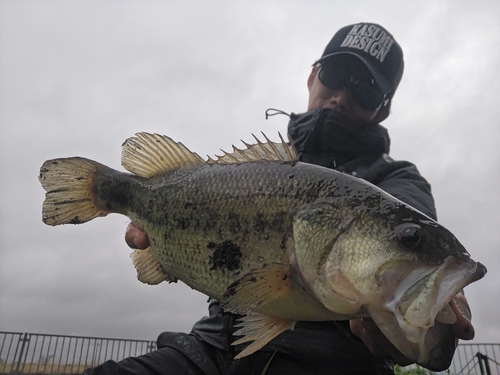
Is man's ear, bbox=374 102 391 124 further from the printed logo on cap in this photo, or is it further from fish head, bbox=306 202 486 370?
fish head, bbox=306 202 486 370

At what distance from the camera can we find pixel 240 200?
86.4 inches

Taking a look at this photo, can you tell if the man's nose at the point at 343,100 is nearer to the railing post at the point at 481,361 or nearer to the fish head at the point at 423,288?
the fish head at the point at 423,288

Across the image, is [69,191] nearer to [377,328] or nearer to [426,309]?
[377,328]

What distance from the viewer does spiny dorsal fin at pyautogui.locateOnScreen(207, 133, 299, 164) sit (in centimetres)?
234

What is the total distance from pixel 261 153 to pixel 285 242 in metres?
0.67

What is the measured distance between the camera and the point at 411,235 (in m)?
1.67

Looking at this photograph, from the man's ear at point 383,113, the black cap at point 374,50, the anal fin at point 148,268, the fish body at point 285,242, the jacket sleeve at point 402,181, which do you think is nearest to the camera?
the fish body at point 285,242

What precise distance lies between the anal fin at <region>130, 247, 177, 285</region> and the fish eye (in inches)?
57.2

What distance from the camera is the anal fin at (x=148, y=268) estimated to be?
8.56 ft

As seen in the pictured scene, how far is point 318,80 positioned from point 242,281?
3616mm

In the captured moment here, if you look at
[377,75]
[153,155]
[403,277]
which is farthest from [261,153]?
[377,75]

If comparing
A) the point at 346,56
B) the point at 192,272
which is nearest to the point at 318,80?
the point at 346,56

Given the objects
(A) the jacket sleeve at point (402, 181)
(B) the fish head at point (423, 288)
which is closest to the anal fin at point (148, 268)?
(B) the fish head at point (423, 288)

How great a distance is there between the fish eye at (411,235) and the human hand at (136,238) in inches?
64.6
